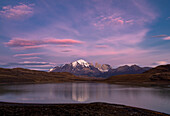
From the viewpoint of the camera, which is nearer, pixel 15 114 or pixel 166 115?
pixel 15 114

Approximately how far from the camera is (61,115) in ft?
86.7

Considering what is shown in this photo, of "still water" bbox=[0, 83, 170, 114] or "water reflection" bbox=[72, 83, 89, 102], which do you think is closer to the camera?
"still water" bbox=[0, 83, 170, 114]

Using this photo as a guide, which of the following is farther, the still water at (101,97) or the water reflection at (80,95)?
the water reflection at (80,95)

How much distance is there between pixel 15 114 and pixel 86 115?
38.2 feet

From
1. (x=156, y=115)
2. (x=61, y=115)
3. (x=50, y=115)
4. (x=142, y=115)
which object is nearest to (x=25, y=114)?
(x=50, y=115)

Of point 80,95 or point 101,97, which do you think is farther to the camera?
point 80,95

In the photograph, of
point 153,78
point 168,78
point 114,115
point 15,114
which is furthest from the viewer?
point 153,78

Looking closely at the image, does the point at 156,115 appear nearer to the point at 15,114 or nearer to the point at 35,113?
the point at 35,113

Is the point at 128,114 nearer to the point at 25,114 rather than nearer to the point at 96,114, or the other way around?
the point at 96,114

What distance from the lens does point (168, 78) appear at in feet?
580

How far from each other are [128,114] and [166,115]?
21.5 feet

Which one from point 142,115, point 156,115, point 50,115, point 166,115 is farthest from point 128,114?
point 50,115

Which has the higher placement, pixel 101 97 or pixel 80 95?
pixel 101 97

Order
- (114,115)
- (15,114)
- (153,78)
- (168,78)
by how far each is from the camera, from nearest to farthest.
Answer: (15,114), (114,115), (168,78), (153,78)
